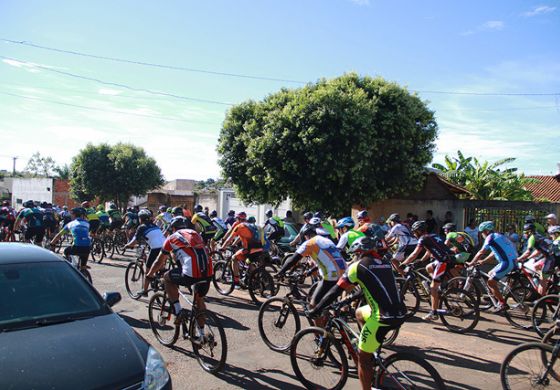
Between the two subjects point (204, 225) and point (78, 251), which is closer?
point (78, 251)

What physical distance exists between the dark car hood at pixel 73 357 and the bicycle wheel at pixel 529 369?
12.8ft

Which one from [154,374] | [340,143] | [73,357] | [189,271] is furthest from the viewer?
[340,143]

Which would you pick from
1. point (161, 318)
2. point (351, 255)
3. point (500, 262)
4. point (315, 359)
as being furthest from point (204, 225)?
point (315, 359)

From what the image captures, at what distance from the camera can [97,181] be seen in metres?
34.5

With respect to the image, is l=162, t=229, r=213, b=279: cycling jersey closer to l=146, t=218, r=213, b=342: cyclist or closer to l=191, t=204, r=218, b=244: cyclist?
l=146, t=218, r=213, b=342: cyclist

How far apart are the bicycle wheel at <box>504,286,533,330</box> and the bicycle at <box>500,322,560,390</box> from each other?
365cm

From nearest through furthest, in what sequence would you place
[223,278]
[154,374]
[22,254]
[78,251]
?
1. [154,374]
2. [22,254]
3. [78,251]
4. [223,278]

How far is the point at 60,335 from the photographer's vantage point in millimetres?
3701

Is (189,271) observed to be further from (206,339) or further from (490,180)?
(490,180)

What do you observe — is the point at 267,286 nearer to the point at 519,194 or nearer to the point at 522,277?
the point at 522,277

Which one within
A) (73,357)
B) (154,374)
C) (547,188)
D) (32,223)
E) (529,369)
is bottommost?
(529,369)

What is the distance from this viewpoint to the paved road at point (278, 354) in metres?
5.38

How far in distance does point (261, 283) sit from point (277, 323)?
282 centimetres

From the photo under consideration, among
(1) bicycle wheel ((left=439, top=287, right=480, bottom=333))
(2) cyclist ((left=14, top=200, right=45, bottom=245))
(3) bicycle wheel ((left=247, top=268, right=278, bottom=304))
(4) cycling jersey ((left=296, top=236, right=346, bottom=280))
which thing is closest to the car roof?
(4) cycling jersey ((left=296, top=236, right=346, bottom=280))
